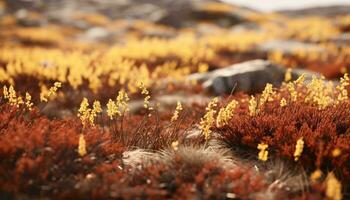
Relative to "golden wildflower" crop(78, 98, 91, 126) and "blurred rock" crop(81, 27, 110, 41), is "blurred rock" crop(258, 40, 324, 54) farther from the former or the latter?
"blurred rock" crop(81, 27, 110, 41)

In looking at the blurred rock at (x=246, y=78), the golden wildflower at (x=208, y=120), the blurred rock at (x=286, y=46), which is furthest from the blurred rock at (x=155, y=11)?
the golden wildflower at (x=208, y=120)

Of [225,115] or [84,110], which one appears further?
[225,115]

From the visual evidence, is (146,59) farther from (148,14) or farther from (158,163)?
(148,14)

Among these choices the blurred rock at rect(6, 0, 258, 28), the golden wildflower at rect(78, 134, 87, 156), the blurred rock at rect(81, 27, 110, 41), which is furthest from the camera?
the blurred rock at rect(6, 0, 258, 28)

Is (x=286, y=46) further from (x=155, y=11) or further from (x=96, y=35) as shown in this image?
(x=155, y=11)

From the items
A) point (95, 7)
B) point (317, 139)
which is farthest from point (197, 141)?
point (95, 7)

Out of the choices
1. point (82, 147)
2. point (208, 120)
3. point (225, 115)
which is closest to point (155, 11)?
point (225, 115)

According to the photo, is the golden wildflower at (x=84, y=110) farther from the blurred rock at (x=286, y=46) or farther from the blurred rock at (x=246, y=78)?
the blurred rock at (x=286, y=46)

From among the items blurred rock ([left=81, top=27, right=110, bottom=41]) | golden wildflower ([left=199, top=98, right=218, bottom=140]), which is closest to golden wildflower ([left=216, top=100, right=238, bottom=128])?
golden wildflower ([left=199, top=98, right=218, bottom=140])

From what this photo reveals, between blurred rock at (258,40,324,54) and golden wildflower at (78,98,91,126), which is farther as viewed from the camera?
blurred rock at (258,40,324,54)
